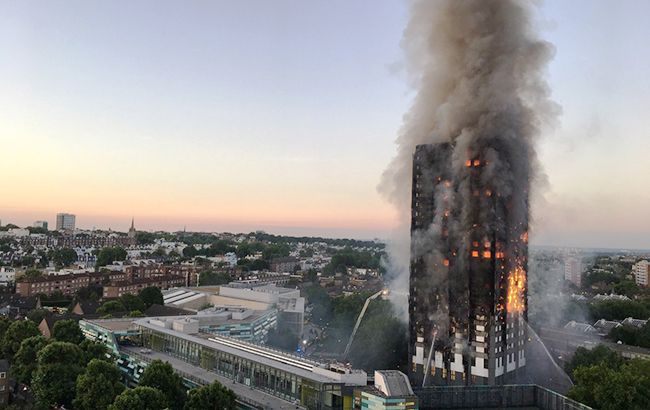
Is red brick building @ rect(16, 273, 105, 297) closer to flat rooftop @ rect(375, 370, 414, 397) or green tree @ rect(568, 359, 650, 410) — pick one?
flat rooftop @ rect(375, 370, 414, 397)

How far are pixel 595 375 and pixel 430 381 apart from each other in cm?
1385

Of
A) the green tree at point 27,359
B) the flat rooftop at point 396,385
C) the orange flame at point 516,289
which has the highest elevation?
the orange flame at point 516,289

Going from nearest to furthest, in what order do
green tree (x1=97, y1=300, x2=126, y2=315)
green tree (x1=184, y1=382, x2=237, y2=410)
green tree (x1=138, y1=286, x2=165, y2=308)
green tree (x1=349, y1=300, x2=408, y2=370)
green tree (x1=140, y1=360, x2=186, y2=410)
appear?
green tree (x1=184, y1=382, x2=237, y2=410) → green tree (x1=140, y1=360, x2=186, y2=410) → green tree (x1=349, y1=300, x2=408, y2=370) → green tree (x1=97, y1=300, x2=126, y2=315) → green tree (x1=138, y1=286, x2=165, y2=308)

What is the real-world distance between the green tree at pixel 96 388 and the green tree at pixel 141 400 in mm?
3422

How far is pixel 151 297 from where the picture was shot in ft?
247

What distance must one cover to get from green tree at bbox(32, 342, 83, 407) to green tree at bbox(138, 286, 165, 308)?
3724 centimetres

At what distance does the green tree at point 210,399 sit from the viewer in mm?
29844

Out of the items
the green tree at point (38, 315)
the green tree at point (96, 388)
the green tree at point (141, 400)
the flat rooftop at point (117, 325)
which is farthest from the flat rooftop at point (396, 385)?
the green tree at point (38, 315)

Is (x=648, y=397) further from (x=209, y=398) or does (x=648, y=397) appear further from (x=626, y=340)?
(x=626, y=340)

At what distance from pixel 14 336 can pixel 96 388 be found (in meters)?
18.8

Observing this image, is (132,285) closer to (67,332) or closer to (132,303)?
(132,303)

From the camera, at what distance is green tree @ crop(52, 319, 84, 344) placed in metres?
46.7

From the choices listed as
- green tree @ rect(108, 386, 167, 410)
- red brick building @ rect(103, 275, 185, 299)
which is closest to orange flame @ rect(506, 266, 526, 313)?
green tree @ rect(108, 386, 167, 410)

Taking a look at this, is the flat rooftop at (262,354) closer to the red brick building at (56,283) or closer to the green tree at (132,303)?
the green tree at (132,303)
